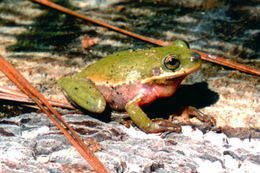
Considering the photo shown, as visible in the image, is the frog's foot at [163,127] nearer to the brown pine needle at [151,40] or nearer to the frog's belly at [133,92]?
the frog's belly at [133,92]

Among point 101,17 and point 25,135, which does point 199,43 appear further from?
point 25,135

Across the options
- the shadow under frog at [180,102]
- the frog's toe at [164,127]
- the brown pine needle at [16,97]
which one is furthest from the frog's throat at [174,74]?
the brown pine needle at [16,97]

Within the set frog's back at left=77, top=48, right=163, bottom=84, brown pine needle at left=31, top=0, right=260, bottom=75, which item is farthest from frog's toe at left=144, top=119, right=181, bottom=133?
brown pine needle at left=31, top=0, right=260, bottom=75

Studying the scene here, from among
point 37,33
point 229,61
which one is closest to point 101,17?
point 37,33

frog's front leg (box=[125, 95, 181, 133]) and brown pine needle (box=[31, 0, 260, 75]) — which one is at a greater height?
brown pine needle (box=[31, 0, 260, 75])

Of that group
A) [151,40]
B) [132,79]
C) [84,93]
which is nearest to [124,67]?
[132,79]

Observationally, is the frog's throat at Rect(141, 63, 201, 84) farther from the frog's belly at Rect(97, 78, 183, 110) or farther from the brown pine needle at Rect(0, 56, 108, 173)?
the brown pine needle at Rect(0, 56, 108, 173)
